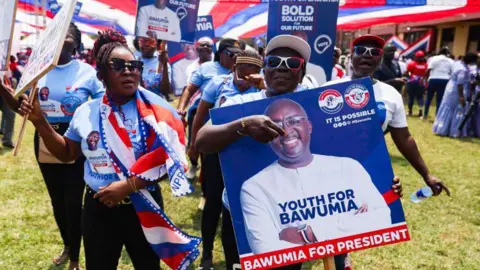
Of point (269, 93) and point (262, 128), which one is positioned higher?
point (269, 93)

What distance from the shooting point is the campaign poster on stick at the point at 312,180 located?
5.97 feet

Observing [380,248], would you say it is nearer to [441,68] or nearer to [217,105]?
[217,105]

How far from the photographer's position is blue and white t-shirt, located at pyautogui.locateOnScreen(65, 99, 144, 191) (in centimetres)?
223

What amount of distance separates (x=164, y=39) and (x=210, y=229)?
2.30 m

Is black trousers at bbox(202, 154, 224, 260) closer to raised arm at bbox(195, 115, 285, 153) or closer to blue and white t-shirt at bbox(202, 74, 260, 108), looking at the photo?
blue and white t-shirt at bbox(202, 74, 260, 108)

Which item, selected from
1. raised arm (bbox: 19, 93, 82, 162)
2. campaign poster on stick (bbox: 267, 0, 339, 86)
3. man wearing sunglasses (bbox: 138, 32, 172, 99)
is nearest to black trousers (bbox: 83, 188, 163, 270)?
raised arm (bbox: 19, 93, 82, 162)

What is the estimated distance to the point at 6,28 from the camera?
2.18 m

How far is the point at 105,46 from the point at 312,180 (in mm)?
1346

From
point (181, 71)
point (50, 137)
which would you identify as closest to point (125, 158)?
point (50, 137)

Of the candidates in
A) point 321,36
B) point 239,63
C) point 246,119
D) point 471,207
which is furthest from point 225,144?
point 471,207

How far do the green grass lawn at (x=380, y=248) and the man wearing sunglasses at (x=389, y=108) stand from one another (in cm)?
149

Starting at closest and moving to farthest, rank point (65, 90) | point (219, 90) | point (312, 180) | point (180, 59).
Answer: point (312, 180) → point (65, 90) → point (219, 90) → point (180, 59)

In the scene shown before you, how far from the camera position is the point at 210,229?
3543 millimetres

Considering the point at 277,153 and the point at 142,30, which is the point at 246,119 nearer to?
the point at 277,153
